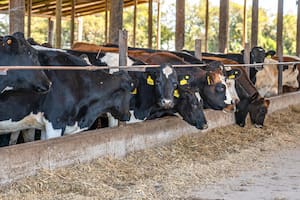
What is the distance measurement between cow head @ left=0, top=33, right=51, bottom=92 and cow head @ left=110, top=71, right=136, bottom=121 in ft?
4.34

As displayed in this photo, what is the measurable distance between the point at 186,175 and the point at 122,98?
1.46 metres

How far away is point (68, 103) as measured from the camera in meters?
5.90

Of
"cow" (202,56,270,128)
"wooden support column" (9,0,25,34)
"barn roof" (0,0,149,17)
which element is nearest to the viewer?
"wooden support column" (9,0,25,34)

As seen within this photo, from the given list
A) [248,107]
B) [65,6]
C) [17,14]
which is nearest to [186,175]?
[17,14]

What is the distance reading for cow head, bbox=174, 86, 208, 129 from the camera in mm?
7152

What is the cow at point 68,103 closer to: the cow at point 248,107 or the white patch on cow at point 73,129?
the white patch on cow at point 73,129

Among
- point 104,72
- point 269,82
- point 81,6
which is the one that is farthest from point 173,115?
point 81,6

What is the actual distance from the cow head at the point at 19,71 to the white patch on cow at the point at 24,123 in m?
0.56

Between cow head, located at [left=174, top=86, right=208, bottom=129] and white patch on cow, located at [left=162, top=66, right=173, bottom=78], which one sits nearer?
white patch on cow, located at [left=162, top=66, right=173, bottom=78]

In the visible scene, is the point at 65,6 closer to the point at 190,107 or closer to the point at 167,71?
the point at 190,107

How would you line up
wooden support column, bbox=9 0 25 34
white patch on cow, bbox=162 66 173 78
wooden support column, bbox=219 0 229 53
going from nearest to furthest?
wooden support column, bbox=9 0 25 34 → white patch on cow, bbox=162 66 173 78 → wooden support column, bbox=219 0 229 53

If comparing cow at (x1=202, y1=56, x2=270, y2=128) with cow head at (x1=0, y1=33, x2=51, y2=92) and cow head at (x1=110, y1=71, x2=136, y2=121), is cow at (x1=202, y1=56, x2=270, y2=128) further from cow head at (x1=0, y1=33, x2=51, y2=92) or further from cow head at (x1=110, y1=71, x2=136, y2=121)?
cow head at (x1=0, y1=33, x2=51, y2=92)

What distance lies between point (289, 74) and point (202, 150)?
26.0 feet

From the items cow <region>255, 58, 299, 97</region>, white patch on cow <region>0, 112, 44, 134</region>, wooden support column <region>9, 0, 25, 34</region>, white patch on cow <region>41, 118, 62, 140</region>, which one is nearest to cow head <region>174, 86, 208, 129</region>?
white patch on cow <region>41, 118, 62, 140</region>
